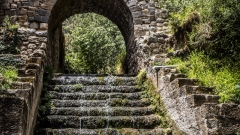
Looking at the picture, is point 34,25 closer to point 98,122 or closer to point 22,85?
point 22,85

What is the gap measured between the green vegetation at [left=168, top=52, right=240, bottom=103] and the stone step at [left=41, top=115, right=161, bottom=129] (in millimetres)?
1085

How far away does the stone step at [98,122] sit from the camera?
4.29 meters

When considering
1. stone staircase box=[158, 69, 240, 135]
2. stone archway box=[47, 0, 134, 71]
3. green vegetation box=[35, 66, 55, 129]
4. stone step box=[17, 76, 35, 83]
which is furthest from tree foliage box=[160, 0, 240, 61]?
stone step box=[17, 76, 35, 83]

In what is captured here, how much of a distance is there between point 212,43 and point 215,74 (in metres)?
1.04

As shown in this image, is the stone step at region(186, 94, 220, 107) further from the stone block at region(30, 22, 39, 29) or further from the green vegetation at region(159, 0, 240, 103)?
the stone block at region(30, 22, 39, 29)

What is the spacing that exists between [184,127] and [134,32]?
181 inches

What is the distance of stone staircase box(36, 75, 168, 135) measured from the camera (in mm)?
4125

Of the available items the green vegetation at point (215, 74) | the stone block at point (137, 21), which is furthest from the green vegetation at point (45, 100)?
the stone block at point (137, 21)

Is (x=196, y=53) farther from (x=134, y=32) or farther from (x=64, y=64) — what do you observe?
(x=64, y=64)

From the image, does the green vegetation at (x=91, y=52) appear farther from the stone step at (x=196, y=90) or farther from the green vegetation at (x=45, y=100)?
the stone step at (x=196, y=90)

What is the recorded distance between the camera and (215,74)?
464 cm

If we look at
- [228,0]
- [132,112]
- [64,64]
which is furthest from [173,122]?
[64,64]

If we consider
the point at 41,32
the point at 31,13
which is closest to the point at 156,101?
the point at 41,32

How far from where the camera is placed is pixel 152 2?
813 centimetres
